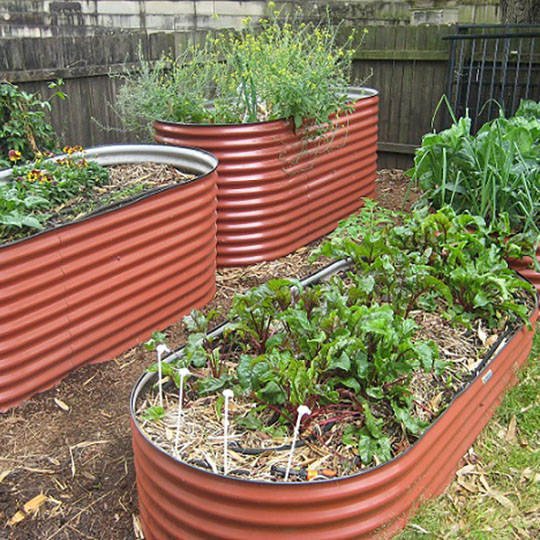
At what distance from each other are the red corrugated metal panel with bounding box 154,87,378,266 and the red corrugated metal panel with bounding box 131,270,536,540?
8.25ft

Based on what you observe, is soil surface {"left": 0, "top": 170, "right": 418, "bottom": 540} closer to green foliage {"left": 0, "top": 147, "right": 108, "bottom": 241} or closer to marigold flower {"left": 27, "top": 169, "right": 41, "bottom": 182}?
green foliage {"left": 0, "top": 147, "right": 108, "bottom": 241}

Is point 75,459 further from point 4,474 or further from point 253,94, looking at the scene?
point 253,94

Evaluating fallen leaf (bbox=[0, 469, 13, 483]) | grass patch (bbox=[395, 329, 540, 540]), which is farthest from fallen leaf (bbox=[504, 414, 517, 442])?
fallen leaf (bbox=[0, 469, 13, 483])

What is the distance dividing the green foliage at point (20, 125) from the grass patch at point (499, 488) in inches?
147

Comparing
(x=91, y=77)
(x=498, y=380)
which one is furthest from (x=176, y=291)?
(x=91, y=77)

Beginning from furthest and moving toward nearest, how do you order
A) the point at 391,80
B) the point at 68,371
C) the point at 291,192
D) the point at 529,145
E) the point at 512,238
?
1. the point at 391,80
2. the point at 291,192
3. the point at 529,145
4. the point at 512,238
5. the point at 68,371

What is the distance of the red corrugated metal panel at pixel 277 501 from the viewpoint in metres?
1.89

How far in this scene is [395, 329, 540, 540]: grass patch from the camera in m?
2.38

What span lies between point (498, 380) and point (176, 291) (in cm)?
181

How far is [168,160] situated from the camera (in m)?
4.31

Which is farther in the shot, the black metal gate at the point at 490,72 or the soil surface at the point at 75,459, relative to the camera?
the black metal gate at the point at 490,72

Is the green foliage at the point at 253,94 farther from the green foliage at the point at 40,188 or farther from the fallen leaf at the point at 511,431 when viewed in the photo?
the fallen leaf at the point at 511,431

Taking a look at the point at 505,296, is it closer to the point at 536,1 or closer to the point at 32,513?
the point at 32,513

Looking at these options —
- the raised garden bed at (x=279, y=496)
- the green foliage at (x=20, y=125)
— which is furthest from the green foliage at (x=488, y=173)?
the green foliage at (x=20, y=125)
